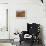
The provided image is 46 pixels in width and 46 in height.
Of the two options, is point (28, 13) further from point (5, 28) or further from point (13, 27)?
point (5, 28)

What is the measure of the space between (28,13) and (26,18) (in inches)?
6.1

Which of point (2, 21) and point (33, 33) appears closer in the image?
point (33, 33)

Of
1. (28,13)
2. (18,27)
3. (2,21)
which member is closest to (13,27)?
(18,27)

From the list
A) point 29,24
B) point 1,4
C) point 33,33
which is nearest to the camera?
point 33,33

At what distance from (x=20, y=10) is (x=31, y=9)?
12.5 inches

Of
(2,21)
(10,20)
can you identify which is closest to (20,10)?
(10,20)

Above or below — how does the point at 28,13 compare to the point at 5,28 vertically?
above

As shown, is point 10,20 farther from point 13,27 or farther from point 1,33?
point 1,33

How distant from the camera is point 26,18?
10.6 ft

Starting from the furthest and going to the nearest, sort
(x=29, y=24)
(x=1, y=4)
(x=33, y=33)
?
1. (x=1, y=4)
2. (x=29, y=24)
3. (x=33, y=33)

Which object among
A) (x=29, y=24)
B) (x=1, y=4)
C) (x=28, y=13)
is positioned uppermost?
(x=1, y=4)

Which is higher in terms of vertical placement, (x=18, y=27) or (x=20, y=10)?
(x=20, y=10)

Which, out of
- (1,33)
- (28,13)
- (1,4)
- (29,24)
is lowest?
(1,33)

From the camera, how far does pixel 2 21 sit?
3250mm
